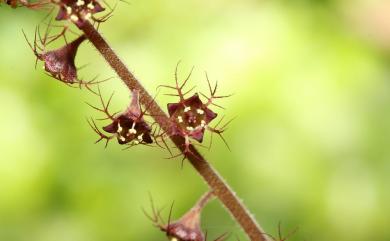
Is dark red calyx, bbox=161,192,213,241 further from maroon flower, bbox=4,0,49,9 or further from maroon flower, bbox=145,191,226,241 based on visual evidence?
maroon flower, bbox=4,0,49,9

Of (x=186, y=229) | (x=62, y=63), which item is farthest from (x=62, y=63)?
(x=186, y=229)

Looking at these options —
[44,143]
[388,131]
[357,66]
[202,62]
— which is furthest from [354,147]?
[44,143]

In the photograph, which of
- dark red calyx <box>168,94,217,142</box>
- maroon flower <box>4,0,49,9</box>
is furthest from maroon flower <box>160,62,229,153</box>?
maroon flower <box>4,0,49,9</box>

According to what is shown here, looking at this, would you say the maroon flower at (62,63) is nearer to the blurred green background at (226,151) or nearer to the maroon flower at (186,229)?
the maroon flower at (186,229)

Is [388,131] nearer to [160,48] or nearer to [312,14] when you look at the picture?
[312,14]

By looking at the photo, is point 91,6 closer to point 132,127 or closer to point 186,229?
point 132,127
